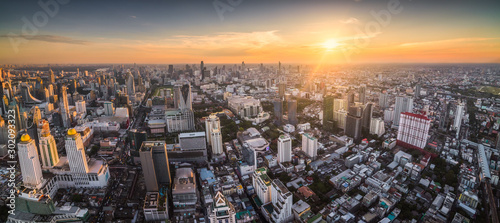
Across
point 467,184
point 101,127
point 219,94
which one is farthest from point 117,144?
point 467,184

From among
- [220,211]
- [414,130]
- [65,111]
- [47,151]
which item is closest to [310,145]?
[414,130]

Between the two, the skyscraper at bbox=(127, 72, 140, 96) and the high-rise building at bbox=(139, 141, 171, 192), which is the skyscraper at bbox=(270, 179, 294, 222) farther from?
the skyscraper at bbox=(127, 72, 140, 96)

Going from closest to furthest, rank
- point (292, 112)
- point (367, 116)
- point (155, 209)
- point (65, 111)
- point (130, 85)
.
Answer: point (155, 209) → point (367, 116) → point (65, 111) → point (292, 112) → point (130, 85)

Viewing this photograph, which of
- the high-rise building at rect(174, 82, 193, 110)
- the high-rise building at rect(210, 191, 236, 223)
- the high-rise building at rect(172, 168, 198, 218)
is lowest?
the high-rise building at rect(172, 168, 198, 218)

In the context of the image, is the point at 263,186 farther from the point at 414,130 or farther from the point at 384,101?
the point at 384,101

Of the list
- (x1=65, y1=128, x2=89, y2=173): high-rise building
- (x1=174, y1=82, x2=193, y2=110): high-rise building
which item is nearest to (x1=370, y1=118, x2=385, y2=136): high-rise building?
(x1=174, y1=82, x2=193, y2=110): high-rise building

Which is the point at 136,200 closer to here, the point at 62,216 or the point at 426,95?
the point at 62,216

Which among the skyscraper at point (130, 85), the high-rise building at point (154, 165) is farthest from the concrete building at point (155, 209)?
the skyscraper at point (130, 85)
